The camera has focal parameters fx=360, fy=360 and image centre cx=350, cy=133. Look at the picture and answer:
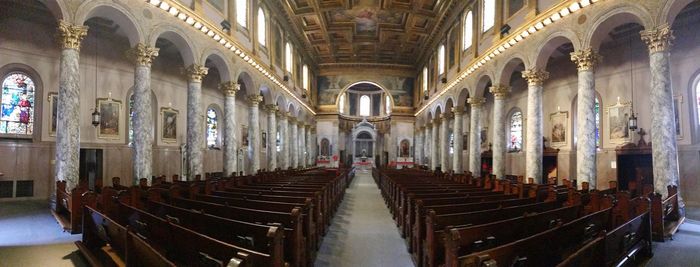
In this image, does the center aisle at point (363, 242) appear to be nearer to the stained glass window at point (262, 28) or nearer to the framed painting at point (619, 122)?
the framed painting at point (619, 122)

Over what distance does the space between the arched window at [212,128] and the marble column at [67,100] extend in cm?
1091

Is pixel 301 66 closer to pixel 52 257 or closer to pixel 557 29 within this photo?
pixel 557 29

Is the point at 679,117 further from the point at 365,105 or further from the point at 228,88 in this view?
the point at 365,105

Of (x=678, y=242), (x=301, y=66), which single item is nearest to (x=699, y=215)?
(x=678, y=242)

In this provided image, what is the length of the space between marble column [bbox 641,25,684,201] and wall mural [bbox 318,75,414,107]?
27.2 metres

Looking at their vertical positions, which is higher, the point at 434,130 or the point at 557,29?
the point at 557,29

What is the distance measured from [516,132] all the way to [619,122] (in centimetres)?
613

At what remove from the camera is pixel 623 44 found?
13.8m

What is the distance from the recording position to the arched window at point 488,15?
1673 centimetres

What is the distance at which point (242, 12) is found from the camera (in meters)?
17.5

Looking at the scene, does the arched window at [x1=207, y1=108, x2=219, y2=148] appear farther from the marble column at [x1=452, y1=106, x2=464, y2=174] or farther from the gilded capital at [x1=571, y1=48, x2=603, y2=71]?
the gilded capital at [x1=571, y1=48, x2=603, y2=71]

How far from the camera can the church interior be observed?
4.49 m

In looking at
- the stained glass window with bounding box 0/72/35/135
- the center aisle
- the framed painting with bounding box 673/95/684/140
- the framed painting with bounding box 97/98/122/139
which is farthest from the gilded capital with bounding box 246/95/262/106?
the framed painting with bounding box 673/95/684/140

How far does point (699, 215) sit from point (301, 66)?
85.6 ft
